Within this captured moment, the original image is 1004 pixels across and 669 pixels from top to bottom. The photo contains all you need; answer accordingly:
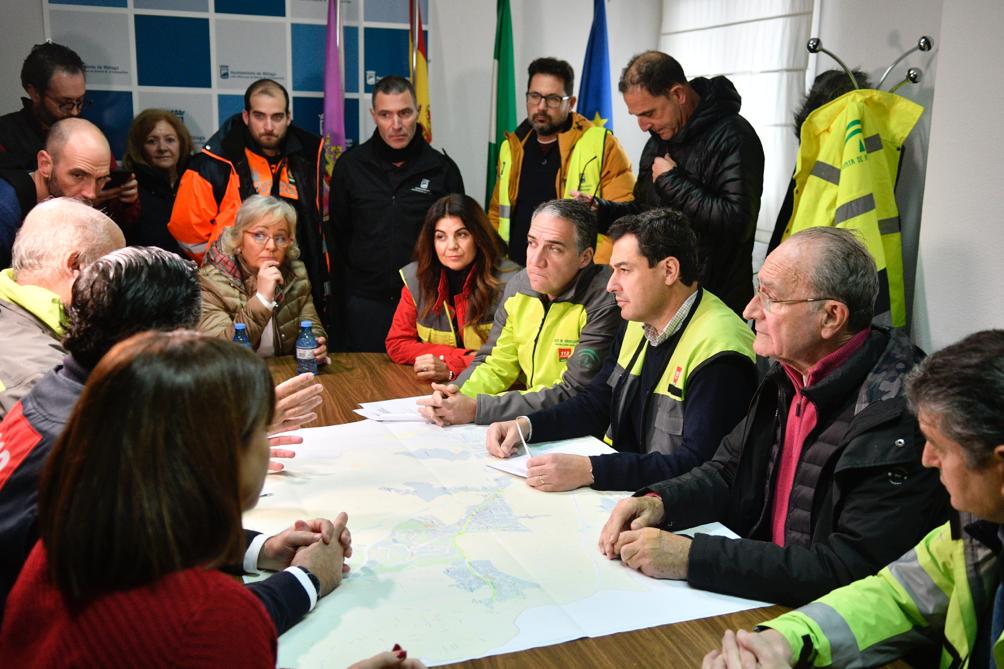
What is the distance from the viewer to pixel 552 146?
4.31 meters

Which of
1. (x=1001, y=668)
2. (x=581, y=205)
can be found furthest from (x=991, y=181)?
(x=1001, y=668)

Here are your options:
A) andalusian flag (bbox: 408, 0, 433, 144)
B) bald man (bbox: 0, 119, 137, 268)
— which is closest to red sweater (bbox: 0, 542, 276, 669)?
bald man (bbox: 0, 119, 137, 268)

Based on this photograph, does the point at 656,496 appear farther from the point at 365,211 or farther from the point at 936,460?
the point at 365,211

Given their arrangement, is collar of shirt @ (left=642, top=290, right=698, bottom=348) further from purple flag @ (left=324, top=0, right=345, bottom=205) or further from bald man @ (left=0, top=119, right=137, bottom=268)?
purple flag @ (left=324, top=0, right=345, bottom=205)

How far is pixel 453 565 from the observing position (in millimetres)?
1743

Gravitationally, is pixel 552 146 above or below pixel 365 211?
above

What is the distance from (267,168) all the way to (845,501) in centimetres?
334

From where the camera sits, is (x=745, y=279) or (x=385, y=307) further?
(x=385, y=307)

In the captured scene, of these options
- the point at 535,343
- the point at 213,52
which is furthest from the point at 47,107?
the point at 535,343

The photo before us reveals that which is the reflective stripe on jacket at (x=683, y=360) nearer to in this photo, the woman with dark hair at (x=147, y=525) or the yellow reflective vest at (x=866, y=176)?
the yellow reflective vest at (x=866, y=176)

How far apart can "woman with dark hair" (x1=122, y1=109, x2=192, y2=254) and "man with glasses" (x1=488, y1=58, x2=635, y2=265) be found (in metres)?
1.61

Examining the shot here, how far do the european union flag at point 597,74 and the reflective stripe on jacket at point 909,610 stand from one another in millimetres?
4306

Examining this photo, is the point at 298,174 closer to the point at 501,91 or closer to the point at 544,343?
the point at 501,91

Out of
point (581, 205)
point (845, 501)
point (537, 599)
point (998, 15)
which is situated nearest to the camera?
point (537, 599)
